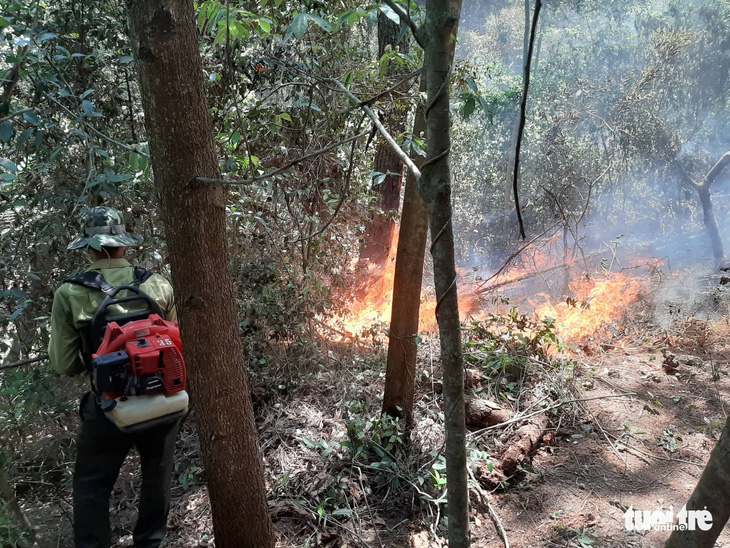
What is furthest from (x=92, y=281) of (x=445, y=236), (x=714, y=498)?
(x=714, y=498)

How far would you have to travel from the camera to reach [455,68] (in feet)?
14.3

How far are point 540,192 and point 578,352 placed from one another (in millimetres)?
9046

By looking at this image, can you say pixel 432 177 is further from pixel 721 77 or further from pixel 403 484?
pixel 721 77

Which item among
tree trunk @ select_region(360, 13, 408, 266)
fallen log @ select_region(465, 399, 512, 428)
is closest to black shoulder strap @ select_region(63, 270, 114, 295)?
fallen log @ select_region(465, 399, 512, 428)

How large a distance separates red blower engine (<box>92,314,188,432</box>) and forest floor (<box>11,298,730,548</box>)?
44.4 inches

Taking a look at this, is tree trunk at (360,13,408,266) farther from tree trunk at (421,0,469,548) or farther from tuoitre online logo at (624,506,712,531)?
tree trunk at (421,0,469,548)

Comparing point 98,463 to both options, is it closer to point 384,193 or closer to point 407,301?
point 407,301

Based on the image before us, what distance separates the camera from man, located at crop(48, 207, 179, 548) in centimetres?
267

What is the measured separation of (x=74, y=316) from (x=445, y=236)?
2265 millimetres

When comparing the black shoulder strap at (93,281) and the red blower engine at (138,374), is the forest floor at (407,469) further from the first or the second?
the black shoulder strap at (93,281)

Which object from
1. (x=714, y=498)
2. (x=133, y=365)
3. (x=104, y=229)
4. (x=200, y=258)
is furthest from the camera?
(x=104, y=229)

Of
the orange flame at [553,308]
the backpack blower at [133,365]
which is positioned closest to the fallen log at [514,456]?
the orange flame at [553,308]

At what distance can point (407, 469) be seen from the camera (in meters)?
3.62

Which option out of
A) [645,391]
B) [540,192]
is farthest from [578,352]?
[540,192]
